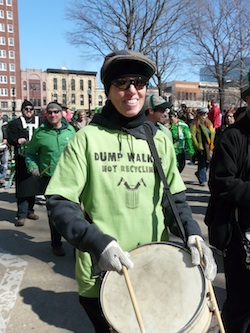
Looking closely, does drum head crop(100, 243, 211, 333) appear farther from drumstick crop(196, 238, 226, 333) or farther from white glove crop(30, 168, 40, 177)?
white glove crop(30, 168, 40, 177)

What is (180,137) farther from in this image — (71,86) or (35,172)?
(71,86)

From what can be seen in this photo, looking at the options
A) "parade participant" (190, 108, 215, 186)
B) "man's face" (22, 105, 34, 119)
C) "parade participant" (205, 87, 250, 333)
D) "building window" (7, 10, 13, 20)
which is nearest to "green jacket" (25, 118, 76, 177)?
"man's face" (22, 105, 34, 119)

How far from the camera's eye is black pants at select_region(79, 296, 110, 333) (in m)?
1.82

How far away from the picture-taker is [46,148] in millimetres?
4867

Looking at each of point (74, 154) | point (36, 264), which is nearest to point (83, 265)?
point (74, 154)

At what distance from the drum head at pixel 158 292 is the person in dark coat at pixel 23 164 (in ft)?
14.8

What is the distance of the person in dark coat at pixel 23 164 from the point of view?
5859mm

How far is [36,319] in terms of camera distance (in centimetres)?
318

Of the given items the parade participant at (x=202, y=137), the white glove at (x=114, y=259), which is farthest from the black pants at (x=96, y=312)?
the parade participant at (x=202, y=137)

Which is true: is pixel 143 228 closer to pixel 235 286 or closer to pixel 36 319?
pixel 235 286

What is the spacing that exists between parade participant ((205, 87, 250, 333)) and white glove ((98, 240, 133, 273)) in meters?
1.05

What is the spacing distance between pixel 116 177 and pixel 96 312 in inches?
27.1

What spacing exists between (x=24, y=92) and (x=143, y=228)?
9613 cm

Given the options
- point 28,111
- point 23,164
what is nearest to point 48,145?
point 23,164
